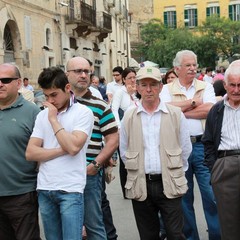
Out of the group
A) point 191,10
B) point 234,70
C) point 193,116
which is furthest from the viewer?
point 191,10

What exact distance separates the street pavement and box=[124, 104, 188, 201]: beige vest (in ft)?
6.35

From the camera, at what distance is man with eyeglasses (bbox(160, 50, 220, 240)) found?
577 centimetres

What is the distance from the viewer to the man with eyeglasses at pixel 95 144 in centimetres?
505

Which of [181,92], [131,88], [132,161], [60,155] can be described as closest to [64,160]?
[60,155]

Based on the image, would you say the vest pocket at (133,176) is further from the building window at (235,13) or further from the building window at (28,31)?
the building window at (235,13)

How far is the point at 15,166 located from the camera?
187 inches

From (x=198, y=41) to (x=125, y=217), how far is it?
2096 inches

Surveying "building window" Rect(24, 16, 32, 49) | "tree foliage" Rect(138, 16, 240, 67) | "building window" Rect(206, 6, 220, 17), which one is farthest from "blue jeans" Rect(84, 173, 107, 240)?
"building window" Rect(206, 6, 220, 17)

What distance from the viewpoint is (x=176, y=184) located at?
4.80m

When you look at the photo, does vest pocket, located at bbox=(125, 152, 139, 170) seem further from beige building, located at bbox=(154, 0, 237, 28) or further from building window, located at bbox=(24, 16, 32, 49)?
beige building, located at bbox=(154, 0, 237, 28)

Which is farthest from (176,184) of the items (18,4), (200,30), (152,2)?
(152,2)

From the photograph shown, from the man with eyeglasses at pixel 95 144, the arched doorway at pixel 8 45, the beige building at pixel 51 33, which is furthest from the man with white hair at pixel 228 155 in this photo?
the arched doorway at pixel 8 45

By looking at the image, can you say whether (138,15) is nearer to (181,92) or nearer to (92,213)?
(181,92)

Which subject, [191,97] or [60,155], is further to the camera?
[191,97]
